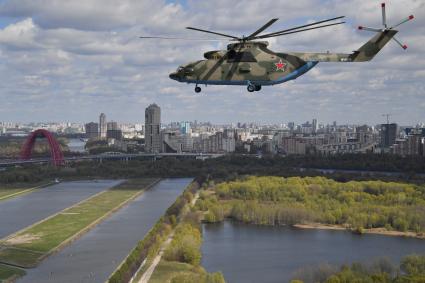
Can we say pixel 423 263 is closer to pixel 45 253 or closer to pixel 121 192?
pixel 45 253

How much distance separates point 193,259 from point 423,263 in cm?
762

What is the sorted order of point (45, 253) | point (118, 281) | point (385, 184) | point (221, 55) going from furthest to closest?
point (385, 184) < point (45, 253) < point (118, 281) < point (221, 55)

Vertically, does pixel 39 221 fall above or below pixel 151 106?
below

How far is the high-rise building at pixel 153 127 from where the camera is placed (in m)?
85.6

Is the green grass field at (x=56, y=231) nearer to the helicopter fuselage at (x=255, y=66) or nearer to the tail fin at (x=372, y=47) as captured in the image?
the helicopter fuselage at (x=255, y=66)

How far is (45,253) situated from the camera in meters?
23.0

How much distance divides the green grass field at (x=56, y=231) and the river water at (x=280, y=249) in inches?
230

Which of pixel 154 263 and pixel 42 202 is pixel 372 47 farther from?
pixel 42 202

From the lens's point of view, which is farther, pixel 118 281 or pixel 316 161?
pixel 316 161

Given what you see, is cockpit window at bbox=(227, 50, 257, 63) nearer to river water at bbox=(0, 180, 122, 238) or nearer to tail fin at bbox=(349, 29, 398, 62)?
tail fin at bbox=(349, 29, 398, 62)

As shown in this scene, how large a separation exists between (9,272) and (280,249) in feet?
34.7

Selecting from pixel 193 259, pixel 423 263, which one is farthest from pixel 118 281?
pixel 423 263

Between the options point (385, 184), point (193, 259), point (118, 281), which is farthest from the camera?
point (385, 184)

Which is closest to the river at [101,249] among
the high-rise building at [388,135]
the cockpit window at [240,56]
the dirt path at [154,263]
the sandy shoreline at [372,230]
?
the dirt path at [154,263]
